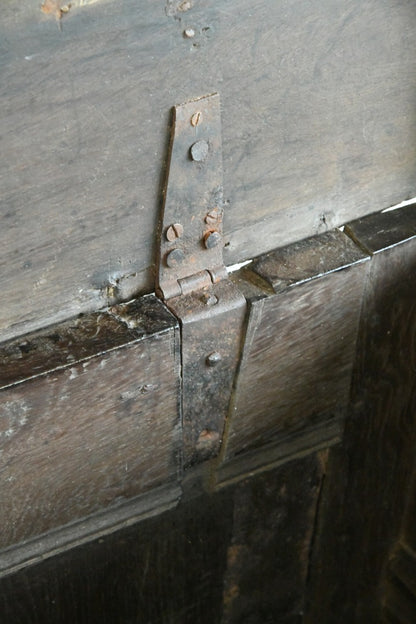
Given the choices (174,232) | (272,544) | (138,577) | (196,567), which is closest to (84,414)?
(174,232)

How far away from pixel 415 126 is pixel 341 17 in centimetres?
36

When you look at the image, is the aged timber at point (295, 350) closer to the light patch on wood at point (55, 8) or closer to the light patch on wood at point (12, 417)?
the light patch on wood at point (12, 417)

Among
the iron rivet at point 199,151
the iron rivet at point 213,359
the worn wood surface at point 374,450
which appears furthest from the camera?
the worn wood surface at point 374,450

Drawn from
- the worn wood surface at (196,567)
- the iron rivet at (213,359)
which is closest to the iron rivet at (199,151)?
the iron rivet at (213,359)

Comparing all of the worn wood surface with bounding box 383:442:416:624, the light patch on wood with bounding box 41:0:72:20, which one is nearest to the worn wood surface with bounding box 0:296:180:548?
the light patch on wood with bounding box 41:0:72:20

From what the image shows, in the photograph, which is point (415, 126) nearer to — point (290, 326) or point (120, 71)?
point (290, 326)

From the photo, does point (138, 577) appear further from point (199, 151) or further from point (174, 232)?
point (199, 151)

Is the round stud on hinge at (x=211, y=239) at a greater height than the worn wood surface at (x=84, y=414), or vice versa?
the round stud on hinge at (x=211, y=239)

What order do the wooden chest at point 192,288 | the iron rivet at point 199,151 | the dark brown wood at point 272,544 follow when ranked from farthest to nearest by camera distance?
the dark brown wood at point 272,544 < the iron rivet at point 199,151 < the wooden chest at point 192,288

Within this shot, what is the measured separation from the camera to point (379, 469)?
230cm

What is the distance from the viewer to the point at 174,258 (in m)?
1.63

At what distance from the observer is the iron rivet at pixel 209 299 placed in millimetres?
1664

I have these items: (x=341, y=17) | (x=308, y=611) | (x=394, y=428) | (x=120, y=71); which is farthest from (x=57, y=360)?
(x=308, y=611)

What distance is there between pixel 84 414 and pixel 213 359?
0.87 feet
